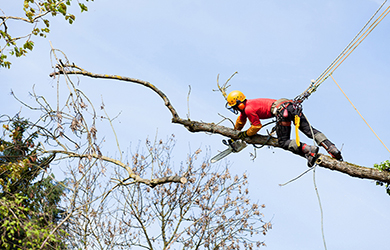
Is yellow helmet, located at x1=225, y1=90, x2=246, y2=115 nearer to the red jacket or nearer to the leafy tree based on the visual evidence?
the red jacket

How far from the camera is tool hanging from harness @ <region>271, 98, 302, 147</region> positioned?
6.35 metres

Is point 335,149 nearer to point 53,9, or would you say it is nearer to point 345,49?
point 345,49

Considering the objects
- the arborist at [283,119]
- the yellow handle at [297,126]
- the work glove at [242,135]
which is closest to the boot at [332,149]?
the arborist at [283,119]

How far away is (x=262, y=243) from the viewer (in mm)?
11414

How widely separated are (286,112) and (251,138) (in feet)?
2.47

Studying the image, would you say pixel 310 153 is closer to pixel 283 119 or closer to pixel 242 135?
pixel 283 119

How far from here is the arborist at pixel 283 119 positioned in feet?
20.5

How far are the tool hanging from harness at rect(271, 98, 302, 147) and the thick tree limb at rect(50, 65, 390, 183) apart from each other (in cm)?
37

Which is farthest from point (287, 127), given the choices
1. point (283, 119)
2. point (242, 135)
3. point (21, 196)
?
point (21, 196)

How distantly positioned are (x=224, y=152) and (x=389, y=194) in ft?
9.49

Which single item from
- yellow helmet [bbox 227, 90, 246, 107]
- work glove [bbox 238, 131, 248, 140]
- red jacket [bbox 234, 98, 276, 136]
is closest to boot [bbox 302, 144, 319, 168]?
red jacket [bbox 234, 98, 276, 136]

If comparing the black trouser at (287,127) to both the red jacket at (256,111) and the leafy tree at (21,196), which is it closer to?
the red jacket at (256,111)

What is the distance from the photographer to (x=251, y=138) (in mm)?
6715

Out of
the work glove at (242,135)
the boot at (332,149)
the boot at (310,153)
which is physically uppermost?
the boot at (332,149)
